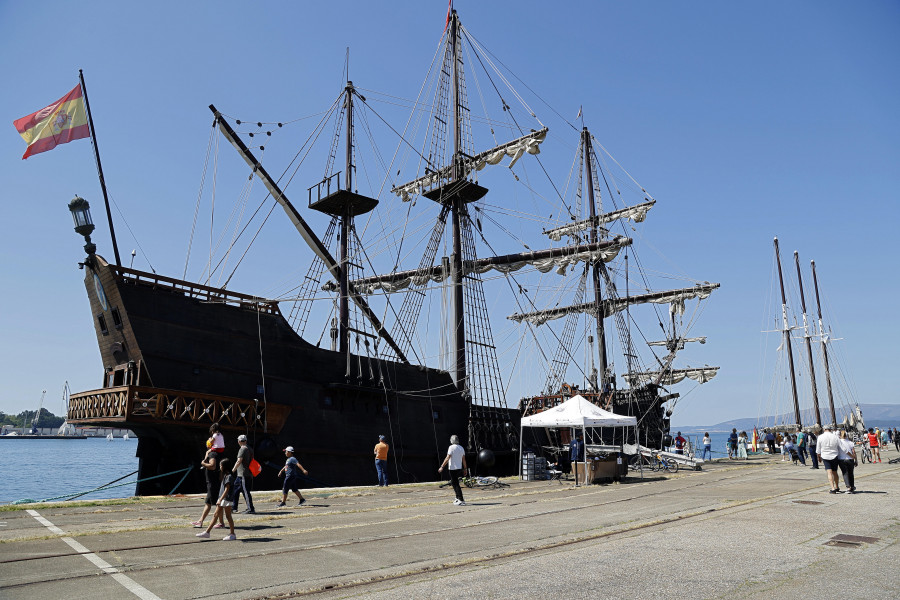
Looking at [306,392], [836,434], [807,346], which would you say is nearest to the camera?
[836,434]

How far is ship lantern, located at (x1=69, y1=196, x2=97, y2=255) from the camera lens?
1538 cm

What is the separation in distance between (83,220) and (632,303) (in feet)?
118

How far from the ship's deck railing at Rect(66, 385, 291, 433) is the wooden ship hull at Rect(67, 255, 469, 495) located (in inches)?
1.1

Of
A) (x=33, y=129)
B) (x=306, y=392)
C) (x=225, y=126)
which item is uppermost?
(x=225, y=126)

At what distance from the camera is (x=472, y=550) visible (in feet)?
23.0

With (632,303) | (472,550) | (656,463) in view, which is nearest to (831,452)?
(472,550)

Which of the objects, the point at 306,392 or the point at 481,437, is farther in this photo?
the point at 481,437

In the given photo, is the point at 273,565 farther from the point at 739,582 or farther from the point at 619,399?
the point at 619,399

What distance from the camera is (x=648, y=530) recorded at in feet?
26.2

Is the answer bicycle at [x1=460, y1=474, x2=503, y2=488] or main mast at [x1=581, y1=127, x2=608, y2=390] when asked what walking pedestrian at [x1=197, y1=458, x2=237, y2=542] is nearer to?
bicycle at [x1=460, y1=474, x2=503, y2=488]

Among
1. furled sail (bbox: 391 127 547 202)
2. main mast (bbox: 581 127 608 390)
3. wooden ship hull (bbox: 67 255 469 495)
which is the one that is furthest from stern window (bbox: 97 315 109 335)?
main mast (bbox: 581 127 608 390)

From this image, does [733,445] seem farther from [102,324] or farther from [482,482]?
[102,324]

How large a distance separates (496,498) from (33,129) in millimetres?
14100

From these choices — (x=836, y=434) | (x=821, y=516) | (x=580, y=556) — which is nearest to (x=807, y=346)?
(x=836, y=434)
